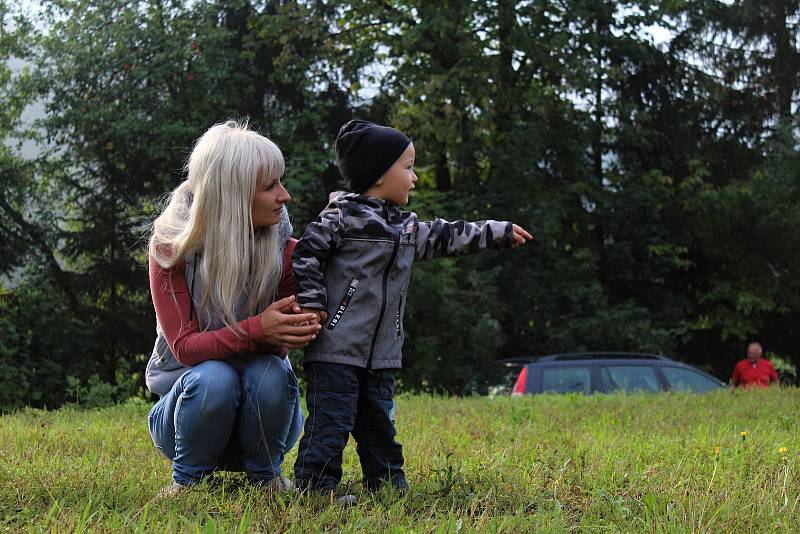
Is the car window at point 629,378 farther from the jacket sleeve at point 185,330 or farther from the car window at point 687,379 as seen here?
the jacket sleeve at point 185,330

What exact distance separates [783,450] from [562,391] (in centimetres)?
760

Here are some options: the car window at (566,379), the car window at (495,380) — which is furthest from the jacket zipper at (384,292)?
the car window at (495,380)

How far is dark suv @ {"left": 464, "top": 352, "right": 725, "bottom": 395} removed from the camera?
12.1m

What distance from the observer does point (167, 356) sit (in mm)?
3947

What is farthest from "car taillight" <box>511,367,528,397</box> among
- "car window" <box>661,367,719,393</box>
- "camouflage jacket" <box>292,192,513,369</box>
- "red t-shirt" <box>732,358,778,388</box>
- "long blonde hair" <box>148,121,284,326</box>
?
"long blonde hair" <box>148,121,284,326</box>

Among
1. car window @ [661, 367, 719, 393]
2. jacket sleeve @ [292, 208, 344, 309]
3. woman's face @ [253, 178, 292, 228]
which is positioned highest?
woman's face @ [253, 178, 292, 228]

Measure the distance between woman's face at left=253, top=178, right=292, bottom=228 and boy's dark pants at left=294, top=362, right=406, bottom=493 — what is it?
598 mm

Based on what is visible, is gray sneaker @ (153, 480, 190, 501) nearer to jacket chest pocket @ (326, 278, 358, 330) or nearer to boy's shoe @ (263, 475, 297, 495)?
boy's shoe @ (263, 475, 297, 495)

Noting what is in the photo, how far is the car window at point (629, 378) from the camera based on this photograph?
12.4m

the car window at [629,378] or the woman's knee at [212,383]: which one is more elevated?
the woman's knee at [212,383]

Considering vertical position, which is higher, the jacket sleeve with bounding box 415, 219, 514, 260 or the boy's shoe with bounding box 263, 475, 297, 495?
the jacket sleeve with bounding box 415, 219, 514, 260

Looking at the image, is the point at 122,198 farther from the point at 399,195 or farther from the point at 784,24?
the point at 399,195

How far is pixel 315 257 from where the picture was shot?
12.0 feet

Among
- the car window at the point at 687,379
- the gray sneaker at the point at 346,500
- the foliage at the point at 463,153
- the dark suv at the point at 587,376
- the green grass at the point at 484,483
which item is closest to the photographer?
the green grass at the point at 484,483
